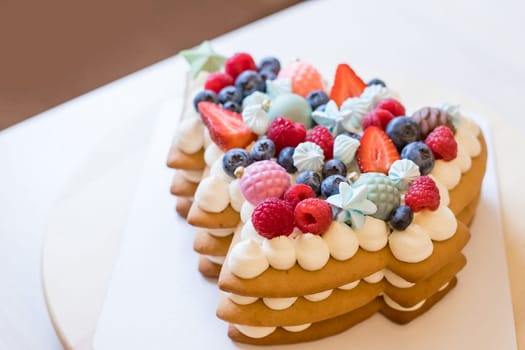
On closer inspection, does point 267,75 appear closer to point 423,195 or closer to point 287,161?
point 287,161

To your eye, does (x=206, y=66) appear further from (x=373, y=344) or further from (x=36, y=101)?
(x=36, y=101)

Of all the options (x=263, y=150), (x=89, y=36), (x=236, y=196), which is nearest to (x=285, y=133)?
(x=263, y=150)

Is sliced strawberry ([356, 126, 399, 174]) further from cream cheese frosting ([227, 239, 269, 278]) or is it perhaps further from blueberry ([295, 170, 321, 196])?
cream cheese frosting ([227, 239, 269, 278])

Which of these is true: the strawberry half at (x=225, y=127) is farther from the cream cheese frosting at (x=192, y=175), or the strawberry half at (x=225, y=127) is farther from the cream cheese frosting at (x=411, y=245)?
the cream cheese frosting at (x=411, y=245)

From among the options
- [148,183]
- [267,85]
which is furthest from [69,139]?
[267,85]

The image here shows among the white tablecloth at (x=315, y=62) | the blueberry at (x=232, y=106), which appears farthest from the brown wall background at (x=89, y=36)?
the blueberry at (x=232, y=106)

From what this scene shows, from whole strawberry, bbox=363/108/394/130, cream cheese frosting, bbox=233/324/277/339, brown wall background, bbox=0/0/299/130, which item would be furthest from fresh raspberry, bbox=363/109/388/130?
brown wall background, bbox=0/0/299/130
